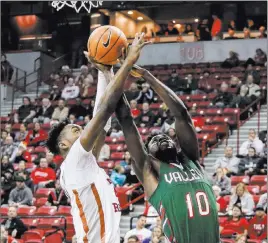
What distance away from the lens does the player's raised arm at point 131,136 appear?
215 inches

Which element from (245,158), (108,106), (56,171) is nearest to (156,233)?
(245,158)

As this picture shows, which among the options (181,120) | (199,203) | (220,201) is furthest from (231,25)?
(199,203)

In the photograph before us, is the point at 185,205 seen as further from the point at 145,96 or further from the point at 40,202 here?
the point at 145,96

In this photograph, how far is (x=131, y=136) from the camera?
17.9 ft

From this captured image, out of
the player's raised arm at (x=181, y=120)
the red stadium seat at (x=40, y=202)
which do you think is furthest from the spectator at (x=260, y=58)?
the player's raised arm at (x=181, y=120)

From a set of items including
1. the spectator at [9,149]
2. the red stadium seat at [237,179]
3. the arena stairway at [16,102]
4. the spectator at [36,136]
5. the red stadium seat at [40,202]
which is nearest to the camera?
the red stadium seat at [237,179]

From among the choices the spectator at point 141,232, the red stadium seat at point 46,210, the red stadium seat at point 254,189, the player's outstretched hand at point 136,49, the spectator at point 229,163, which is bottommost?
the red stadium seat at point 46,210

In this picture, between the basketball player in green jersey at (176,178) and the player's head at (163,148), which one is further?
the player's head at (163,148)

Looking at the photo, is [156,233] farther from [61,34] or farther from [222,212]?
[61,34]

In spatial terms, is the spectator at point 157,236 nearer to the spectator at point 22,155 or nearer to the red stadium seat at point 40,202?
the red stadium seat at point 40,202

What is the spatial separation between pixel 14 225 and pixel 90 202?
858 centimetres

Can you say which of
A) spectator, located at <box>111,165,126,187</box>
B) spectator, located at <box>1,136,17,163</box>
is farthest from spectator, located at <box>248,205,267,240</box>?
spectator, located at <box>1,136,17,163</box>

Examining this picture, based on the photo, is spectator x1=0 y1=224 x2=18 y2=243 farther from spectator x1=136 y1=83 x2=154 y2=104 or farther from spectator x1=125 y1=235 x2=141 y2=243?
spectator x1=136 y1=83 x2=154 y2=104

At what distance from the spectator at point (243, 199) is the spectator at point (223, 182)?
0.83 m
